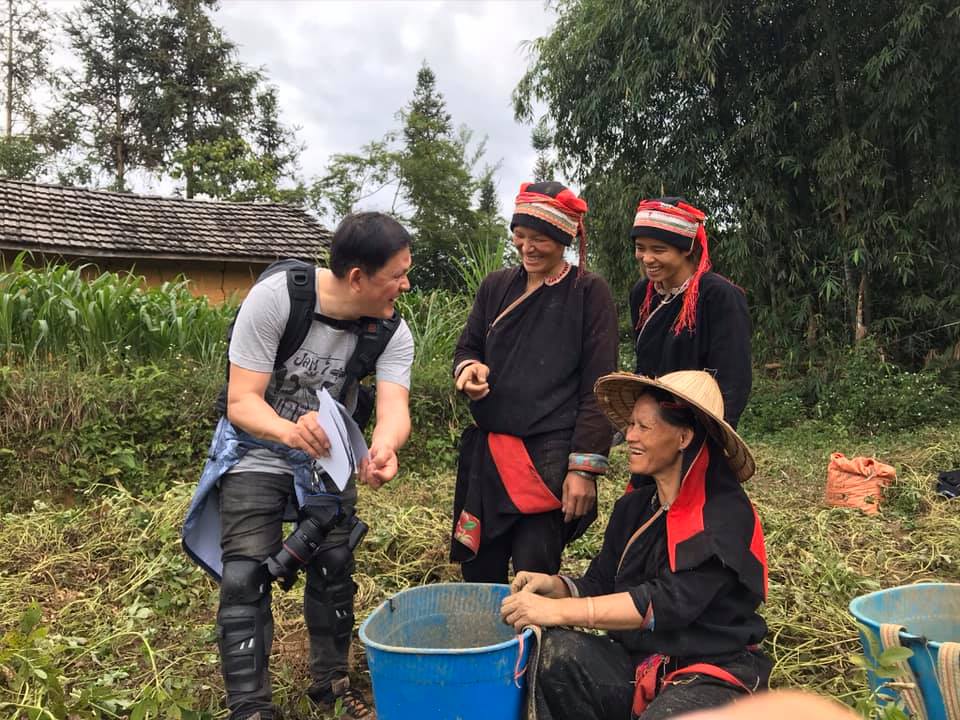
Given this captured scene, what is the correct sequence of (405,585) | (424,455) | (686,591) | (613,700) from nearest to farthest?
(686,591)
(613,700)
(405,585)
(424,455)

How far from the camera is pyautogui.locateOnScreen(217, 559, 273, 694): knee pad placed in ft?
7.13

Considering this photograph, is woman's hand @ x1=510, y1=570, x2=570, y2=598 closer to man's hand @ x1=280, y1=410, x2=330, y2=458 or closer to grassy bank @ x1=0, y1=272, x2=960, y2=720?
man's hand @ x1=280, y1=410, x2=330, y2=458

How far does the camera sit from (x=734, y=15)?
8914 millimetres

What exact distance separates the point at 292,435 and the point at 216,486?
41cm

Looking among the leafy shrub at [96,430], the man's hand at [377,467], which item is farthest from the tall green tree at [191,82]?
the man's hand at [377,467]

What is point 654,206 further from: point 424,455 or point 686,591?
point 424,455

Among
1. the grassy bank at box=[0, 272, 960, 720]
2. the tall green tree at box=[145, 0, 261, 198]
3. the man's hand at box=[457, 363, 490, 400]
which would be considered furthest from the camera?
the tall green tree at box=[145, 0, 261, 198]

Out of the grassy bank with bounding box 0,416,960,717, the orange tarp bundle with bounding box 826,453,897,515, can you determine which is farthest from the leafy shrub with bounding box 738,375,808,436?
the orange tarp bundle with bounding box 826,453,897,515

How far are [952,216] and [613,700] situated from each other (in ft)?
26.6

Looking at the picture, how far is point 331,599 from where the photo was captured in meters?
2.55

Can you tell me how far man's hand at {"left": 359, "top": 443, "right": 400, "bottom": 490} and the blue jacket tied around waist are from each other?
184 millimetres

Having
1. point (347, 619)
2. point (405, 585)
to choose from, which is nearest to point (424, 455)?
point (405, 585)

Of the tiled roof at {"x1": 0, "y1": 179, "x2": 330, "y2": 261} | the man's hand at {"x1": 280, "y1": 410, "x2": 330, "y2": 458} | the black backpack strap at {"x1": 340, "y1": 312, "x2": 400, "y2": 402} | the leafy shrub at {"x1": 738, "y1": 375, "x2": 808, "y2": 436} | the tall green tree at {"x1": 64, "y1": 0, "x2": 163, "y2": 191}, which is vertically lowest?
the leafy shrub at {"x1": 738, "y1": 375, "x2": 808, "y2": 436}

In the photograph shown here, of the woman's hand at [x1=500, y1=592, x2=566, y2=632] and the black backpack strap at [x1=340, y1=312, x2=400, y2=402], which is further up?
the black backpack strap at [x1=340, y1=312, x2=400, y2=402]
